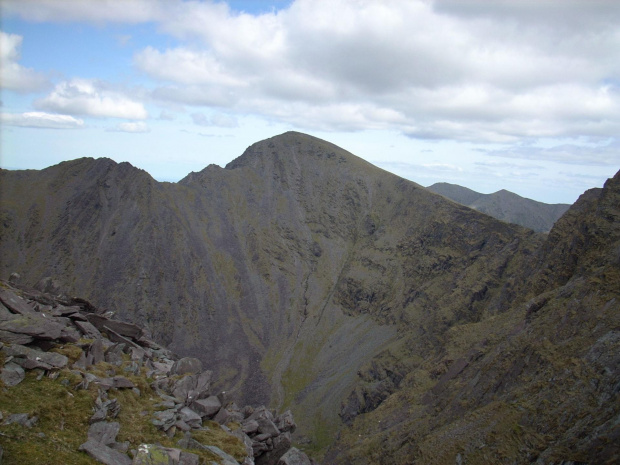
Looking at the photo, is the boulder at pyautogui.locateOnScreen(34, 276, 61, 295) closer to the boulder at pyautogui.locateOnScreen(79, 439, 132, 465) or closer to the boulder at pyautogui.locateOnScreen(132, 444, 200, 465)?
the boulder at pyautogui.locateOnScreen(79, 439, 132, 465)

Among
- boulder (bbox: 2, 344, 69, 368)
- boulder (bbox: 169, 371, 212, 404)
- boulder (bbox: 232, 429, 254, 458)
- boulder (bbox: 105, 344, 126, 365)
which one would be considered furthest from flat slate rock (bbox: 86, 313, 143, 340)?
boulder (bbox: 232, 429, 254, 458)

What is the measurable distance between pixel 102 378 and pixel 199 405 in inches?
281

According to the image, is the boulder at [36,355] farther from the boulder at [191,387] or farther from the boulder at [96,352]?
the boulder at [191,387]

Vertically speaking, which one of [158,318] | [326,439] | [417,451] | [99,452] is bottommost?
[326,439]

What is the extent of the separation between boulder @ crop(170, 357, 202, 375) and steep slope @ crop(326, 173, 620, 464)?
21.1 m

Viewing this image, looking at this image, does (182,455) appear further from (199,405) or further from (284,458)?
(284,458)

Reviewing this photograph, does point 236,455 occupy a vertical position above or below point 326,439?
above

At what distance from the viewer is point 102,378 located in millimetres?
24500

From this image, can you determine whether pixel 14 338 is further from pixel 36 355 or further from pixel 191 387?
pixel 191 387

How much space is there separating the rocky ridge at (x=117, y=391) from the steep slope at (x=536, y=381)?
50.0ft

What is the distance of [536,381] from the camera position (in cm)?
3384

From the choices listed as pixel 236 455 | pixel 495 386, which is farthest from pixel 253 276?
pixel 236 455

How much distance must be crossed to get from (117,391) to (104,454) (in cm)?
687

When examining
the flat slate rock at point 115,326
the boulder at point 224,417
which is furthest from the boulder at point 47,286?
the boulder at point 224,417
